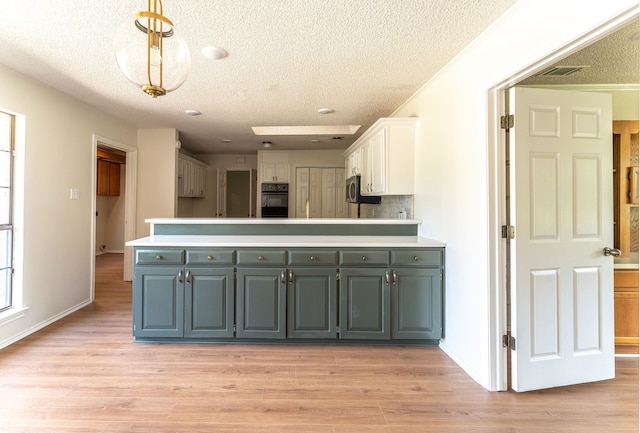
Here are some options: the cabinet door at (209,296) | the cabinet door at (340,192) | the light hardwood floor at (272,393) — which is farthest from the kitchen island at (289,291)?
the cabinet door at (340,192)

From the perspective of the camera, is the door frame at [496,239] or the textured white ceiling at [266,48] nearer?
the textured white ceiling at [266,48]

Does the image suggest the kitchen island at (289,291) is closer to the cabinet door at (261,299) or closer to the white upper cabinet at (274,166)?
the cabinet door at (261,299)

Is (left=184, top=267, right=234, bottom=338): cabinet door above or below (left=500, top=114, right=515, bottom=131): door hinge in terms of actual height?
below

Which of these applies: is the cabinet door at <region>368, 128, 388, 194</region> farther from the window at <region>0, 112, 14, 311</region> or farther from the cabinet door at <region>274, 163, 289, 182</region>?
the window at <region>0, 112, 14, 311</region>

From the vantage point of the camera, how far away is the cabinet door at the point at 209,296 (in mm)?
2596

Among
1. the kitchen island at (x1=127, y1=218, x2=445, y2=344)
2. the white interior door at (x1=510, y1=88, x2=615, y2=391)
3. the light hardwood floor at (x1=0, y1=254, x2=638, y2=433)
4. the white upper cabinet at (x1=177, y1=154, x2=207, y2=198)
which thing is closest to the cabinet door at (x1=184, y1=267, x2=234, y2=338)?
the kitchen island at (x1=127, y1=218, x2=445, y2=344)

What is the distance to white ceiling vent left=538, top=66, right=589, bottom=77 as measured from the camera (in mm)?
2246

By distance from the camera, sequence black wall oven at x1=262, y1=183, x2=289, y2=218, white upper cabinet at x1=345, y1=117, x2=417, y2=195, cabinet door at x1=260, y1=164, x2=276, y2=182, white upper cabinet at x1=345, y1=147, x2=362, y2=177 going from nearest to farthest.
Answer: white upper cabinet at x1=345, y1=117, x2=417, y2=195 → white upper cabinet at x1=345, y1=147, x2=362, y2=177 → black wall oven at x1=262, y1=183, x2=289, y2=218 → cabinet door at x1=260, y1=164, x2=276, y2=182

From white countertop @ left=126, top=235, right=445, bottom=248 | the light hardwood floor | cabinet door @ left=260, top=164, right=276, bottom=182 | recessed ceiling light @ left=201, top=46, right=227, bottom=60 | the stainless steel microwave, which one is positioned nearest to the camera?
the light hardwood floor

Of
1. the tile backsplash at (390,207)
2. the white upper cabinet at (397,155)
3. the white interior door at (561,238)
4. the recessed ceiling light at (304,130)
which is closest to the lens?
the white interior door at (561,238)

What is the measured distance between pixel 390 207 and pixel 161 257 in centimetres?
283

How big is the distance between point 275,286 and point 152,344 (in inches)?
47.1

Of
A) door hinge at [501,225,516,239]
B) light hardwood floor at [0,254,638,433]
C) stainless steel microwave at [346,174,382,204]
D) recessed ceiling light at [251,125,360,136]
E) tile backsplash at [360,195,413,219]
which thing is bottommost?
light hardwood floor at [0,254,638,433]

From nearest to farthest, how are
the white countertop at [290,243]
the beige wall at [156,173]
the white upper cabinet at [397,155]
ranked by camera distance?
the white countertop at [290,243] < the white upper cabinet at [397,155] < the beige wall at [156,173]
